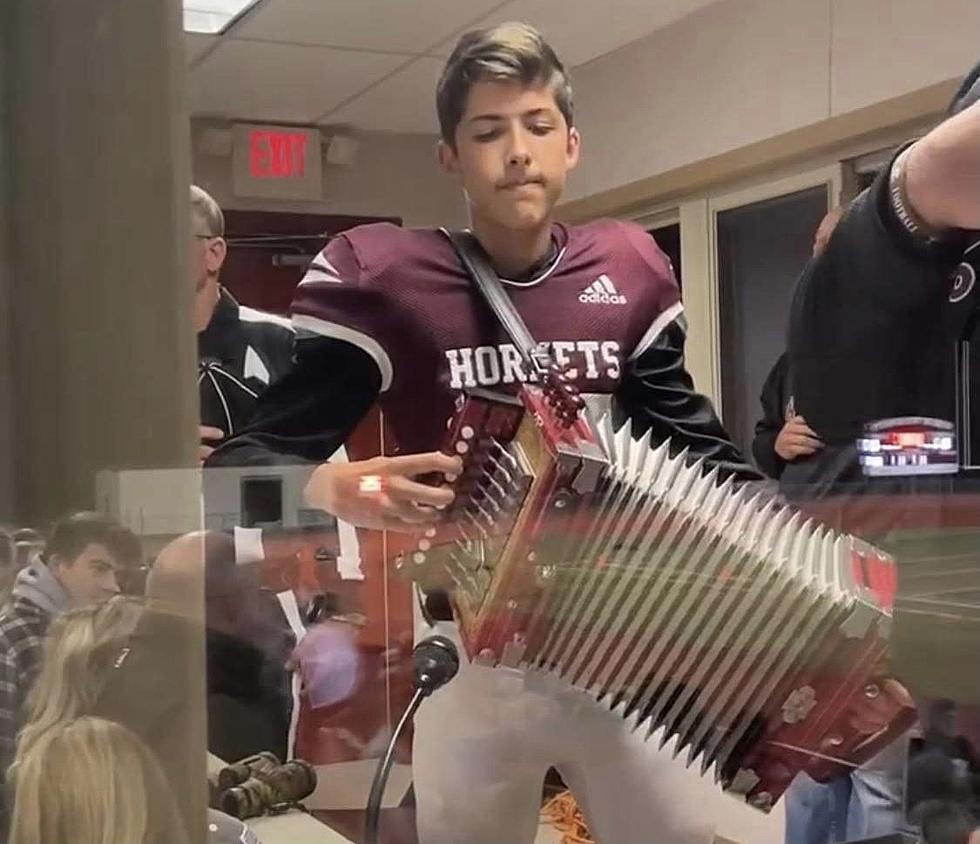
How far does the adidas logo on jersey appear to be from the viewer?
52cm

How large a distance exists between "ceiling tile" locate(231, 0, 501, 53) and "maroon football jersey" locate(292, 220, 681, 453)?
9 cm

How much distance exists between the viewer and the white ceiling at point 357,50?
1.69 feet

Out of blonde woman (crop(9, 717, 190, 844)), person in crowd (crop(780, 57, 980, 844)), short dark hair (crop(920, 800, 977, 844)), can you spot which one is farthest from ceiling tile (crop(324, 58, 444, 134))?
short dark hair (crop(920, 800, 977, 844))

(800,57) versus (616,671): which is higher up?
(800,57)

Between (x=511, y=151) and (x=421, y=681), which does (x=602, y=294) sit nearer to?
(x=511, y=151)

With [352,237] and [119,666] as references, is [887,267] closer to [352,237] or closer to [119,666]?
[352,237]

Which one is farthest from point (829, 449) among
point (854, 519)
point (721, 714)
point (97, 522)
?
point (97, 522)

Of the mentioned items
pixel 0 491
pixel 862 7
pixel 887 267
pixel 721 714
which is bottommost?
pixel 721 714

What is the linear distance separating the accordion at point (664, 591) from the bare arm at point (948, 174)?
165 mm

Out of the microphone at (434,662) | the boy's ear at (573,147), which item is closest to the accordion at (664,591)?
the microphone at (434,662)

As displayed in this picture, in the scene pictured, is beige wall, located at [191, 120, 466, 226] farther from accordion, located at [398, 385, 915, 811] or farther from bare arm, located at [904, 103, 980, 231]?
bare arm, located at [904, 103, 980, 231]

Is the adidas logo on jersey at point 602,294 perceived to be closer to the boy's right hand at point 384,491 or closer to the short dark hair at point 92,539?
the boy's right hand at point 384,491

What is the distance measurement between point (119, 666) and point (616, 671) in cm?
24

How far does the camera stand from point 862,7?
517 millimetres
